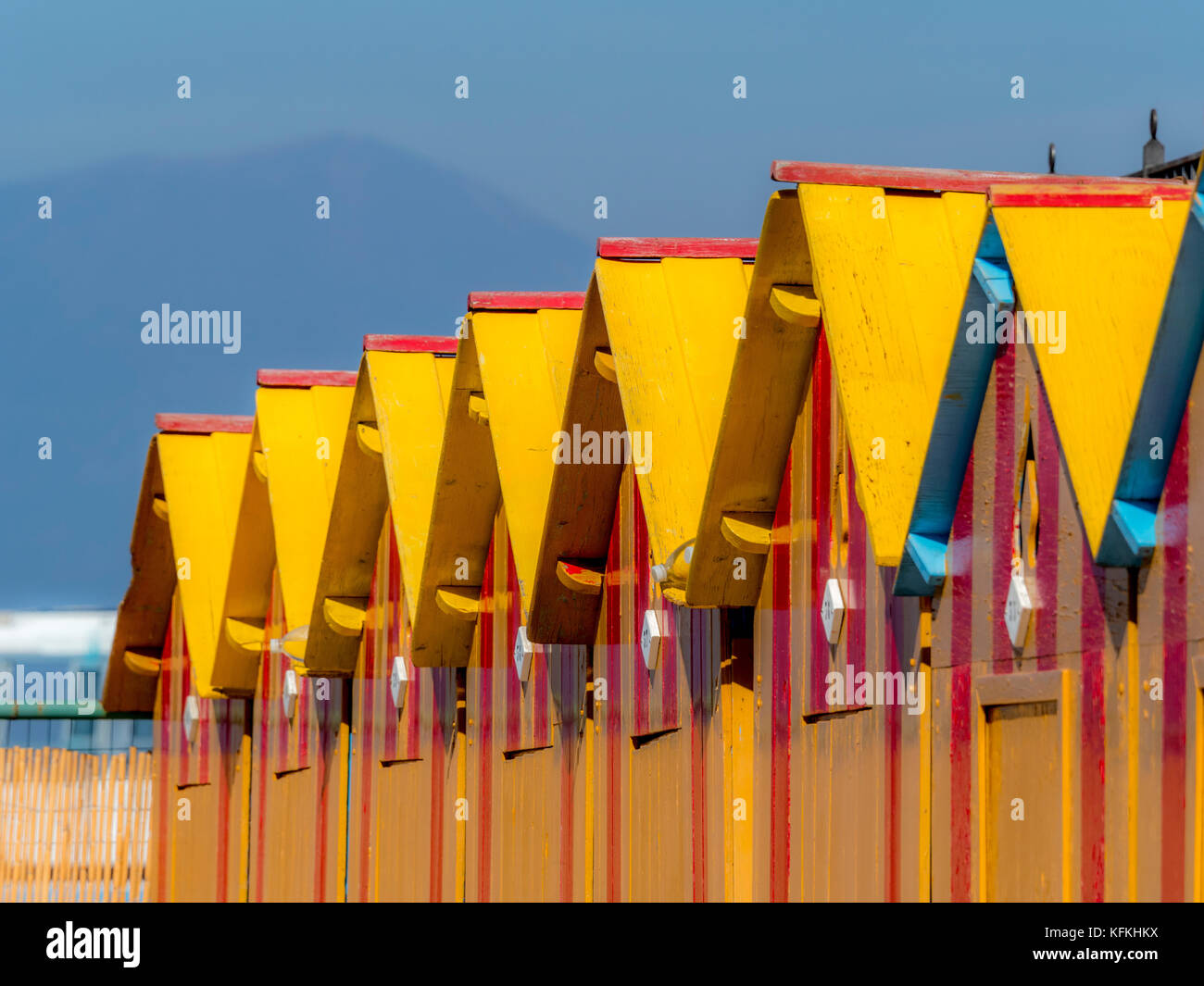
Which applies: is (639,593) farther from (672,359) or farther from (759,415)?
(759,415)

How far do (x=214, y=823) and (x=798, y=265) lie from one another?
42.8 ft

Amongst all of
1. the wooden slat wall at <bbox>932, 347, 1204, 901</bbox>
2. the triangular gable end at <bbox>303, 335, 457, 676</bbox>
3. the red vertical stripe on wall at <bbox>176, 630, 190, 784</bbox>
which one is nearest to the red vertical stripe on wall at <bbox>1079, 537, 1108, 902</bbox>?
the wooden slat wall at <bbox>932, 347, 1204, 901</bbox>

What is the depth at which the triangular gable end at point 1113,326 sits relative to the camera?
206 inches

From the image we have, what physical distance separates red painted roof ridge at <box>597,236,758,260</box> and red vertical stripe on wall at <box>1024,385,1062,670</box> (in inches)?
142

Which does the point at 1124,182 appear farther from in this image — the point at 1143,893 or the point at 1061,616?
the point at 1143,893

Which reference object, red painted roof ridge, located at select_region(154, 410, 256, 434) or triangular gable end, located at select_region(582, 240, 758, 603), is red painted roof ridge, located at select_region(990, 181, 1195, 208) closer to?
triangular gable end, located at select_region(582, 240, 758, 603)

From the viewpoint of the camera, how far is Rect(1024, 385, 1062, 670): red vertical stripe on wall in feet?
19.4

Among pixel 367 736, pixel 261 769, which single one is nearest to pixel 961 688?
pixel 367 736

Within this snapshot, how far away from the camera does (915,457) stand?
6.92 m

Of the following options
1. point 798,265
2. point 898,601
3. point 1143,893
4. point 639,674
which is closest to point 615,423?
point 639,674

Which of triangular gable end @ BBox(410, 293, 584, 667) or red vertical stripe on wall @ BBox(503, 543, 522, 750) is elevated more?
triangular gable end @ BBox(410, 293, 584, 667)

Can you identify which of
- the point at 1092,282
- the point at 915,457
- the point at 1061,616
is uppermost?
the point at 1092,282

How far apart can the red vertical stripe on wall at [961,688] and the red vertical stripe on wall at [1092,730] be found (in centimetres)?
76

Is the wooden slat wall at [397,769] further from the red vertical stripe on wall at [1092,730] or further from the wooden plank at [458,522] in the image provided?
the red vertical stripe on wall at [1092,730]
